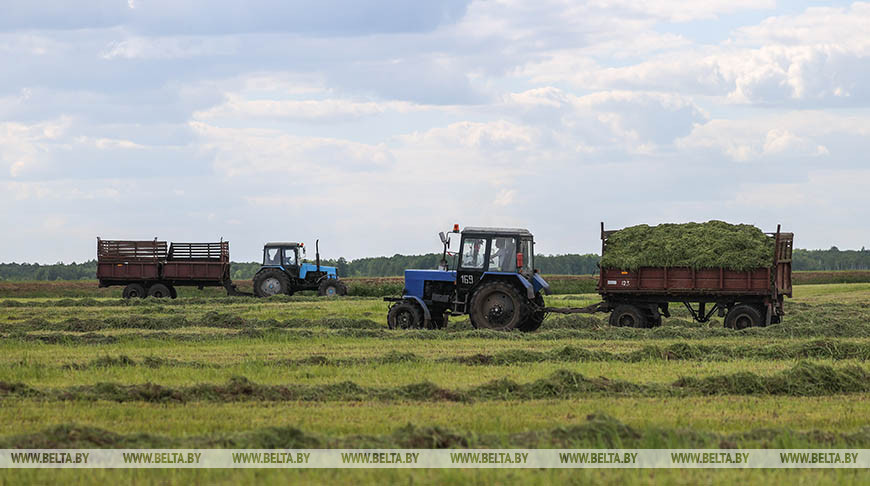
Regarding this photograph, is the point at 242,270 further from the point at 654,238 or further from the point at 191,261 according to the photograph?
the point at 654,238

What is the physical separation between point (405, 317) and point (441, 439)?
526 inches

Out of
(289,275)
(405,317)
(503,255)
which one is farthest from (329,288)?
(503,255)

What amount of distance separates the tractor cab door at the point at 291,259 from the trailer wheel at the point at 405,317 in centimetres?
1672

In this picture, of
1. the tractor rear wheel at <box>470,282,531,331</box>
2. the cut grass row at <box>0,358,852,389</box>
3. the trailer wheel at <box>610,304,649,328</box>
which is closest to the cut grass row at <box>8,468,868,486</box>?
the cut grass row at <box>0,358,852,389</box>

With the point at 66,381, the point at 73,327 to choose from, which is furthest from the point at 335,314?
the point at 66,381

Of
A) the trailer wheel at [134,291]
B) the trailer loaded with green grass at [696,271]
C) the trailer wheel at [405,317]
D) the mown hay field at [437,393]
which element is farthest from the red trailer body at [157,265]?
the trailer loaded with green grass at [696,271]

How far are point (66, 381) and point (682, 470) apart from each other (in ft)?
29.6

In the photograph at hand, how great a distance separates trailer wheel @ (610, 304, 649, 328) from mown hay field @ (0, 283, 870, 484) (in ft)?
A: 2.26

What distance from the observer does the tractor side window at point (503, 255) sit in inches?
832

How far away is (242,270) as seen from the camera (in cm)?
9262

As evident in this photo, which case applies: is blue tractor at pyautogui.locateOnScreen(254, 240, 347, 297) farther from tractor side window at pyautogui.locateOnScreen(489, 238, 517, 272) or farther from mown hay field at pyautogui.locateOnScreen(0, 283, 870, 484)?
tractor side window at pyautogui.locateOnScreen(489, 238, 517, 272)

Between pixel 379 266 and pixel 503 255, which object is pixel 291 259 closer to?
pixel 503 255

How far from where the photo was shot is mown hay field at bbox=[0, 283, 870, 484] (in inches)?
337

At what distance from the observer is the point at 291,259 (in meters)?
38.3
